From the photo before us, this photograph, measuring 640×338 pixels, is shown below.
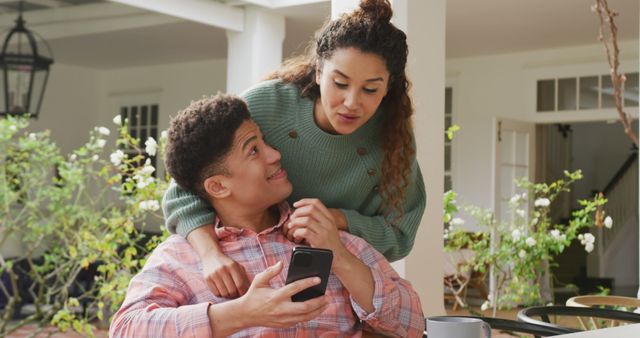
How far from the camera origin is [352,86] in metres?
1.91

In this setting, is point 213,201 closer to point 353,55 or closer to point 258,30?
point 353,55

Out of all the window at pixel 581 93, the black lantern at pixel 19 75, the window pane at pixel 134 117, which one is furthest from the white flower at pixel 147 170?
the window pane at pixel 134 117

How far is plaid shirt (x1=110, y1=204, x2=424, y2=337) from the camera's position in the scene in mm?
1740

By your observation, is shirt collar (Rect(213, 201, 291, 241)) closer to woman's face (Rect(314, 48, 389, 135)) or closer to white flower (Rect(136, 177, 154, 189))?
woman's face (Rect(314, 48, 389, 135))

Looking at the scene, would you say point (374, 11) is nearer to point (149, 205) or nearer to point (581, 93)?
point (149, 205)

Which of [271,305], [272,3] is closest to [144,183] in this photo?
[272,3]

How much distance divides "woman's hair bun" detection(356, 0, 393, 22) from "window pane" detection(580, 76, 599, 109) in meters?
8.59

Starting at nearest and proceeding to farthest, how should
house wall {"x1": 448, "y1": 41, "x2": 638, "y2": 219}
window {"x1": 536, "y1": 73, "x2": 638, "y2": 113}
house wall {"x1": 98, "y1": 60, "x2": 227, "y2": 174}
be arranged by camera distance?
window {"x1": 536, "y1": 73, "x2": 638, "y2": 113} → house wall {"x1": 448, "y1": 41, "x2": 638, "y2": 219} → house wall {"x1": 98, "y1": 60, "x2": 227, "y2": 174}

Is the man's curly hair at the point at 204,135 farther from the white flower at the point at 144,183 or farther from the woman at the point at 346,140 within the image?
the white flower at the point at 144,183

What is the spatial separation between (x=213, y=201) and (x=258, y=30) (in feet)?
20.4

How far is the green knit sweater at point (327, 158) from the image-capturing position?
2.08m

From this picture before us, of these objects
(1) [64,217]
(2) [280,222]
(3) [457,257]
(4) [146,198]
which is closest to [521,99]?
(3) [457,257]

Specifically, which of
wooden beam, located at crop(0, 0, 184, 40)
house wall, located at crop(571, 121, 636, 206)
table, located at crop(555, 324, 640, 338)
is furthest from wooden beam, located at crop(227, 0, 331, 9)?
house wall, located at crop(571, 121, 636, 206)

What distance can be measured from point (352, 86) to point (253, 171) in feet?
0.83
